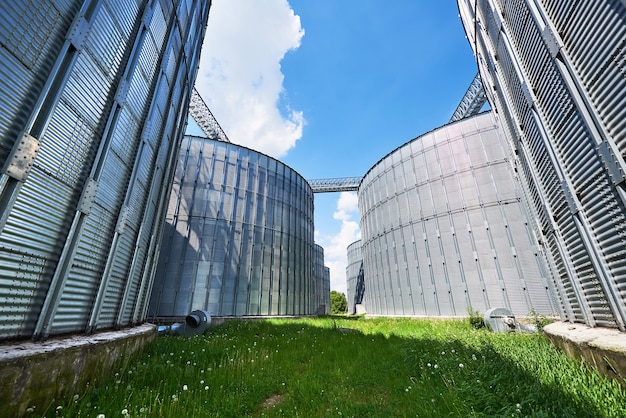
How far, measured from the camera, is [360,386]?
5.63 metres

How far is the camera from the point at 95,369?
4.78 m

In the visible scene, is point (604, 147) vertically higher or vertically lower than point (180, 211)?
lower

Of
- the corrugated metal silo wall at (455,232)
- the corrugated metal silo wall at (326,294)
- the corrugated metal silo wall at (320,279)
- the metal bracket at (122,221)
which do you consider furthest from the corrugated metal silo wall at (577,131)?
the corrugated metal silo wall at (326,294)

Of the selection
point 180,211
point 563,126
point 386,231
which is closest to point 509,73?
point 563,126

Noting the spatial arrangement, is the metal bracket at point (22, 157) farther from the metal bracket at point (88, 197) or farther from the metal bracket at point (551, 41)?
the metal bracket at point (551, 41)

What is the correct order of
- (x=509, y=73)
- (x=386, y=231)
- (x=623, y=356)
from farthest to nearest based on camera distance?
1. (x=386, y=231)
2. (x=509, y=73)
3. (x=623, y=356)

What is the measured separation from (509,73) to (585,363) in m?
7.33

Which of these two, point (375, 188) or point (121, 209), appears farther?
point (375, 188)

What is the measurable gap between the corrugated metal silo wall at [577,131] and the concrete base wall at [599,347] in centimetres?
32

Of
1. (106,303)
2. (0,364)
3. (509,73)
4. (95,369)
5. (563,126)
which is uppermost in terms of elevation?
(509,73)

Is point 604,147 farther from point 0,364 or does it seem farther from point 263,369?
point 0,364

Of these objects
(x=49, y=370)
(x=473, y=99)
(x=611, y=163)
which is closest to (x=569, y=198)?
(x=611, y=163)

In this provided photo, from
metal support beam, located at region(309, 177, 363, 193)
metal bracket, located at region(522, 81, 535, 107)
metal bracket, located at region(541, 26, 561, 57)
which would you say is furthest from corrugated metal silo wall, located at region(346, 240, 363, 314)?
metal bracket, located at region(541, 26, 561, 57)

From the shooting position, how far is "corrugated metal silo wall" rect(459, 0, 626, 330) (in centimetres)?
425
